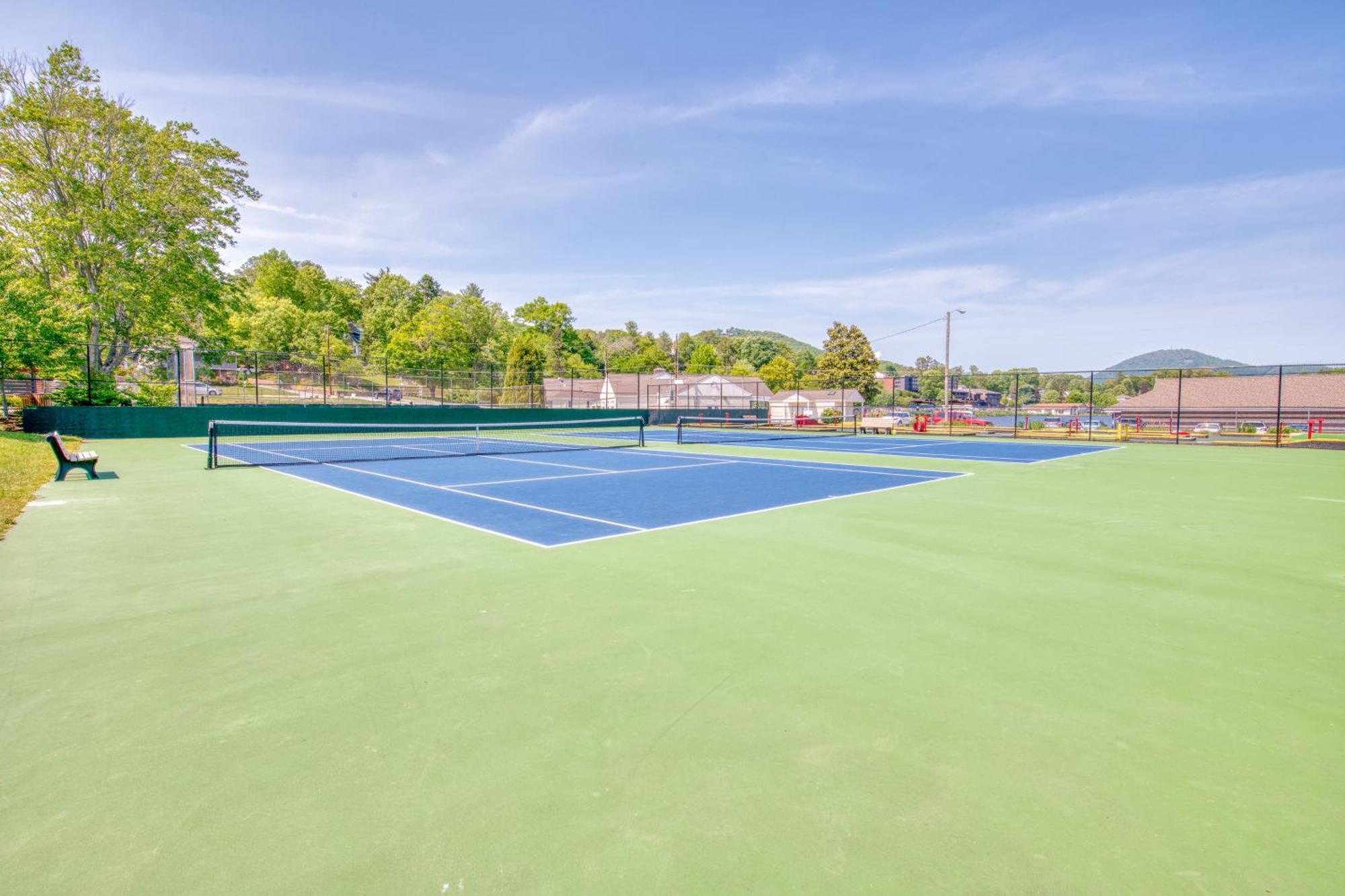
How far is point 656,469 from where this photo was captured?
13.0 metres

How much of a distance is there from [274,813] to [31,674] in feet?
7.35

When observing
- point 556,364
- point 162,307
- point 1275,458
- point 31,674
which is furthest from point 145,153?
point 556,364

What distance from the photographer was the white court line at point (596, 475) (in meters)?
10.6

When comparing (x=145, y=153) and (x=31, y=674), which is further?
(x=145, y=153)

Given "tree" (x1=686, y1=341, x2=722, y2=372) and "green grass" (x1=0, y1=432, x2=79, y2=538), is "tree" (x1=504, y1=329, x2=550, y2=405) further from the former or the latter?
"green grass" (x1=0, y1=432, x2=79, y2=538)

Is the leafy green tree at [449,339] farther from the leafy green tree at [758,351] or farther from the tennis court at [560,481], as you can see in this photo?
the leafy green tree at [758,351]

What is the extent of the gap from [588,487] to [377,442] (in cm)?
1444

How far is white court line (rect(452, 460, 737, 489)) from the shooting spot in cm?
1063

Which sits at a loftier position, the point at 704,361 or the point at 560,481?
the point at 704,361

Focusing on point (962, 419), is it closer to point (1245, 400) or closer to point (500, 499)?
point (1245, 400)

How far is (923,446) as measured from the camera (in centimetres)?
2155

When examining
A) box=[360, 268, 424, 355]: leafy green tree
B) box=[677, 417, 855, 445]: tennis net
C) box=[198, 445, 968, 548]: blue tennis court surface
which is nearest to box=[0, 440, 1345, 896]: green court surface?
box=[198, 445, 968, 548]: blue tennis court surface

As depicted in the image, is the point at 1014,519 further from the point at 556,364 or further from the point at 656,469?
the point at 556,364

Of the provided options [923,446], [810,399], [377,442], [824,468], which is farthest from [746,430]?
[810,399]
